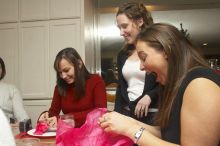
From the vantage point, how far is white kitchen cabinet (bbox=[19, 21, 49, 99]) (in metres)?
3.28

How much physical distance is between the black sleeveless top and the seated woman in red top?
1097 mm

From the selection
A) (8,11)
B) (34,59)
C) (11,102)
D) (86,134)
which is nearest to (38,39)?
(34,59)

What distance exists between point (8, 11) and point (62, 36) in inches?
28.7

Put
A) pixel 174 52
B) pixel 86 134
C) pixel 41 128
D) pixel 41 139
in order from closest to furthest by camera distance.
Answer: pixel 174 52 < pixel 86 134 < pixel 41 139 < pixel 41 128

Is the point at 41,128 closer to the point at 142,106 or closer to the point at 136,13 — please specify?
the point at 142,106

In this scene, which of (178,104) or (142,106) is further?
(142,106)

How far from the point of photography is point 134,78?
1619 millimetres

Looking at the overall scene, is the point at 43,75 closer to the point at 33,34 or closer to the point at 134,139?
the point at 33,34

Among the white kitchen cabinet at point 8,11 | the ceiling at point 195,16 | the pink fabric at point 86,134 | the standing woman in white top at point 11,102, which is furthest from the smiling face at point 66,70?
the ceiling at point 195,16

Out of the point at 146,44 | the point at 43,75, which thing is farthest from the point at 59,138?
the point at 43,75

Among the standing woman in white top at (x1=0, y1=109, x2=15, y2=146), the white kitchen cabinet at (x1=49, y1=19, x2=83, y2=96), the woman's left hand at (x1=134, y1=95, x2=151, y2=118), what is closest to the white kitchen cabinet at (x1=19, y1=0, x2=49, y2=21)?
the white kitchen cabinet at (x1=49, y1=19, x2=83, y2=96)

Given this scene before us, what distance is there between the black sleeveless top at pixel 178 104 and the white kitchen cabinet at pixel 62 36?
90.9 inches

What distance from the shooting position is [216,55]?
3354mm

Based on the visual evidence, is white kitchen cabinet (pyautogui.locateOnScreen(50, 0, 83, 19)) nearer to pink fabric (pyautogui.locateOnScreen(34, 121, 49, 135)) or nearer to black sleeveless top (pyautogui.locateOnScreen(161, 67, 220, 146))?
pink fabric (pyautogui.locateOnScreen(34, 121, 49, 135))
